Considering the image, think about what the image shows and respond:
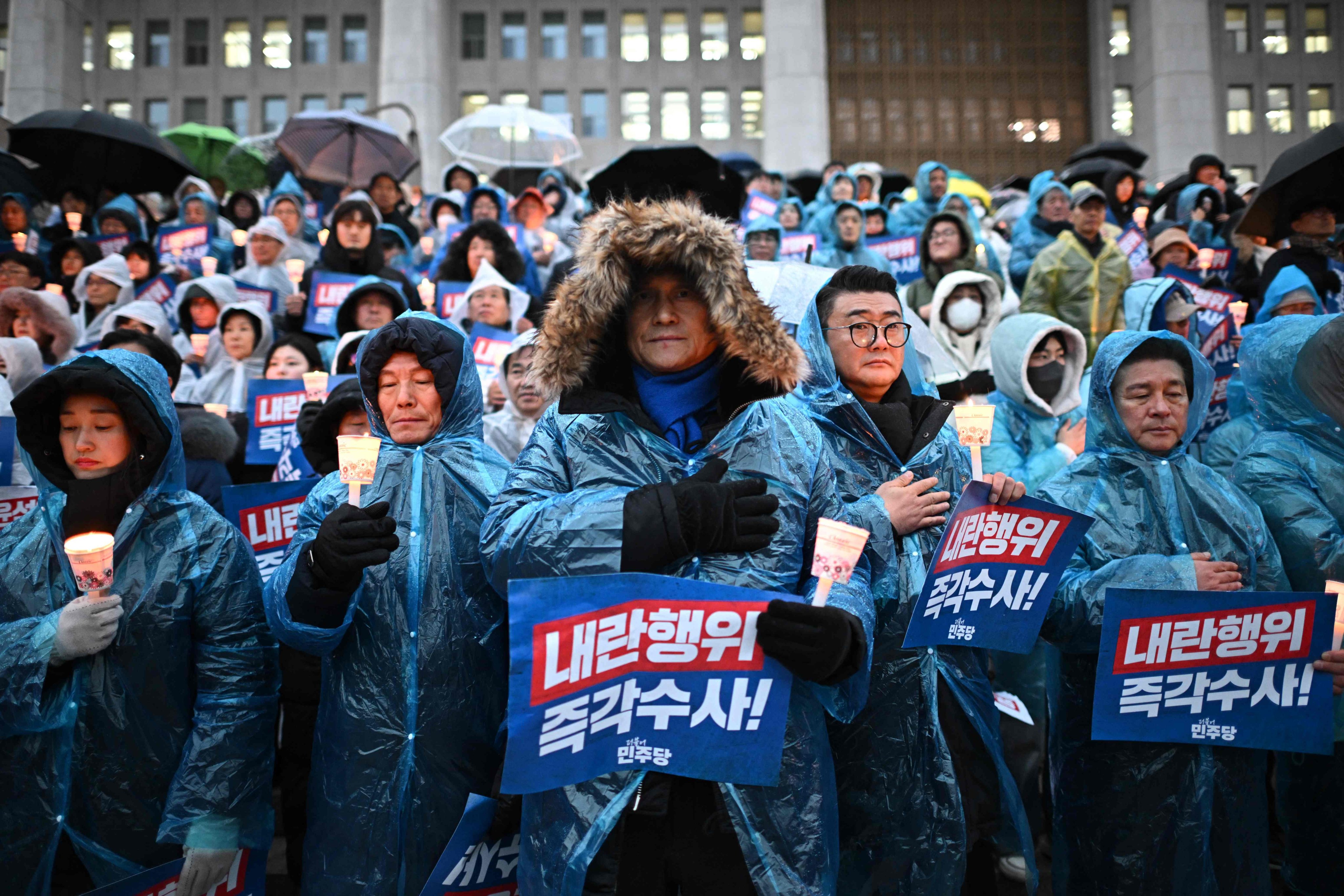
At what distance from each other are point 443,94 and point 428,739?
30051mm

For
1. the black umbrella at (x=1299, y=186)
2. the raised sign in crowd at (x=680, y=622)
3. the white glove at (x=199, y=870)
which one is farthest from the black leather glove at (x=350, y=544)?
the black umbrella at (x=1299, y=186)

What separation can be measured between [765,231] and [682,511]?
7.38 meters

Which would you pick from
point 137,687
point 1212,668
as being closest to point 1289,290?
point 1212,668

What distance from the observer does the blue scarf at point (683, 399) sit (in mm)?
2424

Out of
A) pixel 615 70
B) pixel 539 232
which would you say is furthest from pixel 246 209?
pixel 615 70

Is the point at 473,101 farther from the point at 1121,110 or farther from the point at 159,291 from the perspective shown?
the point at 159,291

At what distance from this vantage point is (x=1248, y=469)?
11.9 ft

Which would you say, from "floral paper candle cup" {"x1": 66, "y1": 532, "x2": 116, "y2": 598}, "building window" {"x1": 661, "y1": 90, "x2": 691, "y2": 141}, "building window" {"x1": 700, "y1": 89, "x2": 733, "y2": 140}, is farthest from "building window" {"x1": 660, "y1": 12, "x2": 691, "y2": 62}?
"floral paper candle cup" {"x1": 66, "y1": 532, "x2": 116, "y2": 598}

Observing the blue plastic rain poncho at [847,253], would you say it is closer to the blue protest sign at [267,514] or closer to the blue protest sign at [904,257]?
the blue protest sign at [904,257]

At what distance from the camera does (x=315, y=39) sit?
37.6 metres

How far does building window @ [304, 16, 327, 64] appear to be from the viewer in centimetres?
3753

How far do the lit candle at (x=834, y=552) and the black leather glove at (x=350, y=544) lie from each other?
1.12 m

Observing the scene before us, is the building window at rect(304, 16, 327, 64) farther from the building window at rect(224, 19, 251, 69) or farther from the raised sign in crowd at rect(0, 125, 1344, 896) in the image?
the raised sign in crowd at rect(0, 125, 1344, 896)

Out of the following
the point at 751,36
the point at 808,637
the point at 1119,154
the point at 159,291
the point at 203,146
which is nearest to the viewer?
the point at 808,637
